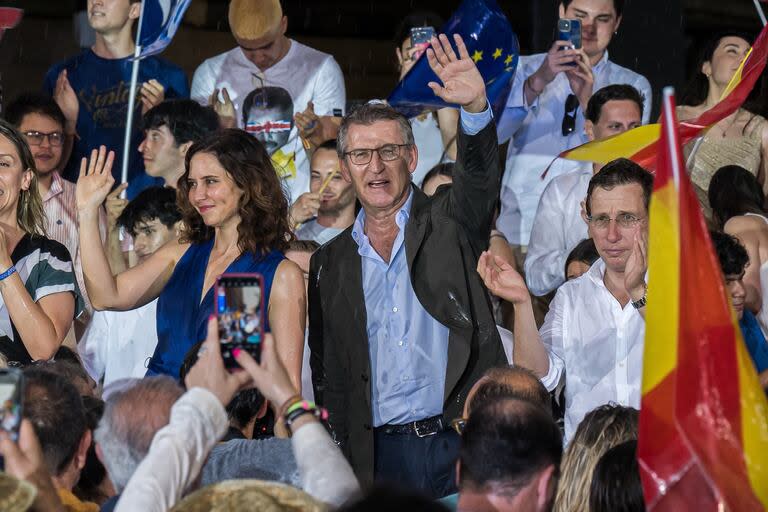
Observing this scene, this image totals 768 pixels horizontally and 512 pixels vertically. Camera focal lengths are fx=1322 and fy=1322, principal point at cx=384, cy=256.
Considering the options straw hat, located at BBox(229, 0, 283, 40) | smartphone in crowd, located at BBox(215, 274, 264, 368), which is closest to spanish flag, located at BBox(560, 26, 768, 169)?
straw hat, located at BBox(229, 0, 283, 40)

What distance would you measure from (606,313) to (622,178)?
0.51m

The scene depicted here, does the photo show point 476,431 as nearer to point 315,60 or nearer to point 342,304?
point 342,304

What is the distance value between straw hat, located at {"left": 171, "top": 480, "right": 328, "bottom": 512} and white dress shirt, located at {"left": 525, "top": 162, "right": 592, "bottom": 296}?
3.85 m

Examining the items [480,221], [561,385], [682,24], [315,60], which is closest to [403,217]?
[480,221]

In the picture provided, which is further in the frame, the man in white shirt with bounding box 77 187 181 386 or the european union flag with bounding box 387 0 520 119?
the man in white shirt with bounding box 77 187 181 386

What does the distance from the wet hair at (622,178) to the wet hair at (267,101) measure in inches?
103

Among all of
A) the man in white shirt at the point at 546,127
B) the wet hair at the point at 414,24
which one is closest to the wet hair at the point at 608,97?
Answer: the man in white shirt at the point at 546,127

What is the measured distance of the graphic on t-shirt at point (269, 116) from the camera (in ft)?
23.6

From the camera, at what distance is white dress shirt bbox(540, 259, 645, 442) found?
4.73 metres

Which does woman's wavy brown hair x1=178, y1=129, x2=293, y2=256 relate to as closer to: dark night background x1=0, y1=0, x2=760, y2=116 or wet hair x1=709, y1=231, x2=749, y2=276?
wet hair x1=709, y1=231, x2=749, y2=276

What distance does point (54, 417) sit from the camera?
322 centimetres

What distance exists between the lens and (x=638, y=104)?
21.5ft

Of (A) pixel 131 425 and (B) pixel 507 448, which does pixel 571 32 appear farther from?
(A) pixel 131 425

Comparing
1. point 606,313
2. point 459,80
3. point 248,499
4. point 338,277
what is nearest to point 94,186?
point 338,277
